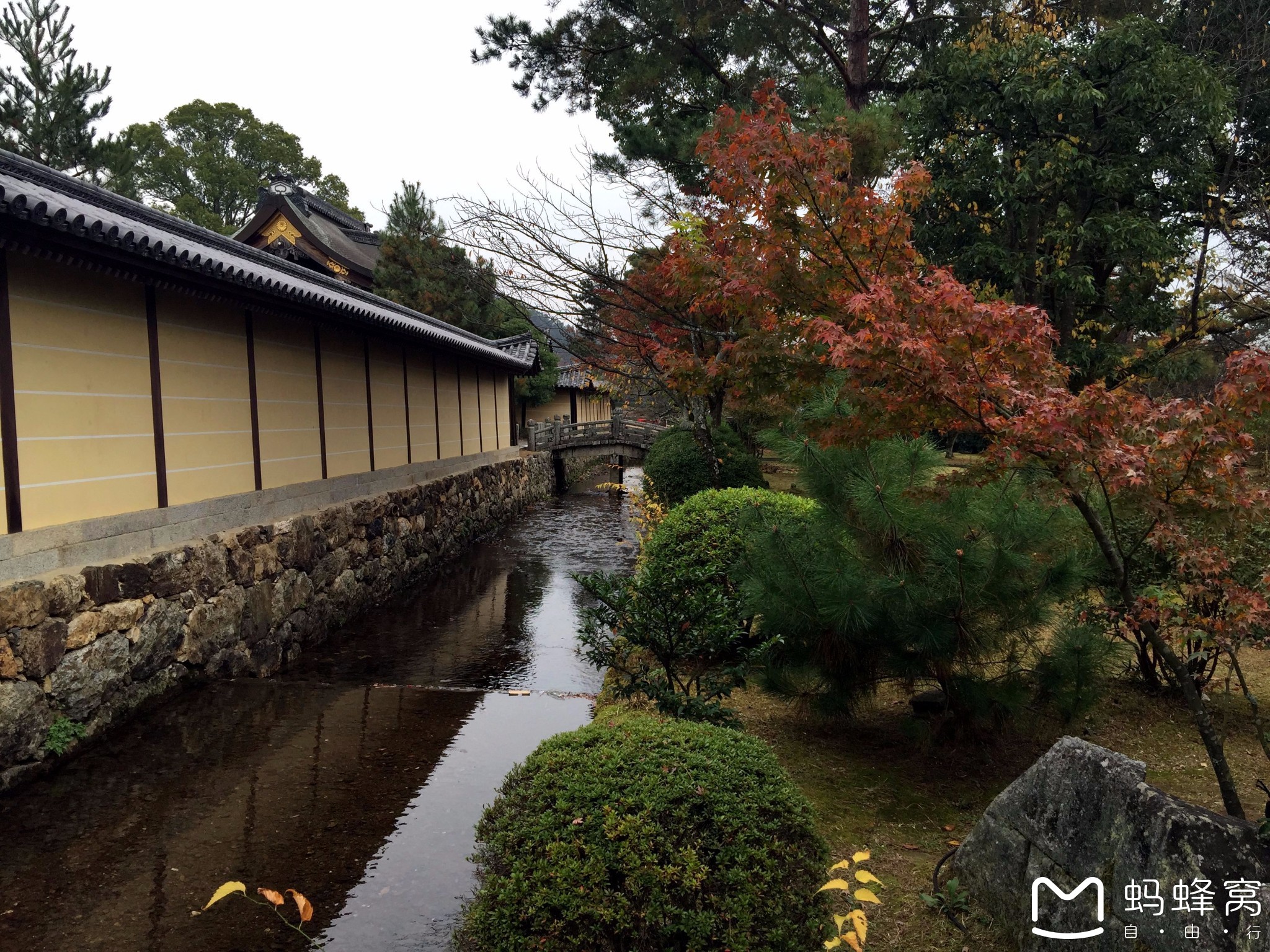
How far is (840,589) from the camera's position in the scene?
4.69 metres

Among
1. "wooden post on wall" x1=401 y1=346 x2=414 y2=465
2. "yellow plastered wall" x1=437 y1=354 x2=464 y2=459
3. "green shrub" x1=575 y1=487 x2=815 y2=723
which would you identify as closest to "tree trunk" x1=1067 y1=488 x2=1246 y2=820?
"green shrub" x1=575 y1=487 x2=815 y2=723

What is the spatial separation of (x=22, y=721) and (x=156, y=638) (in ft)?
4.53

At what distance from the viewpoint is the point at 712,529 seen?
279 inches

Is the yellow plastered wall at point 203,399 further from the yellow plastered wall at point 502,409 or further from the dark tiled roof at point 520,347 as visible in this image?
the yellow plastered wall at point 502,409

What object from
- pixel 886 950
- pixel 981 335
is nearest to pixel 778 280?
pixel 981 335

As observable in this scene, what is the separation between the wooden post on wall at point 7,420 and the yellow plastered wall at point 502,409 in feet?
46.2

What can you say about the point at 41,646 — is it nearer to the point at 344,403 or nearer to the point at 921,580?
the point at 921,580

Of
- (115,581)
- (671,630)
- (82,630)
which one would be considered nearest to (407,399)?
(115,581)

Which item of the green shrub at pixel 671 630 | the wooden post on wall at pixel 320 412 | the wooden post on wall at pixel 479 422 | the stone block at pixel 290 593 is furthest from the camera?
the wooden post on wall at pixel 479 422

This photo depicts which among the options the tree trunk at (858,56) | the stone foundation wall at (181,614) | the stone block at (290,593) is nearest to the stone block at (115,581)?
the stone foundation wall at (181,614)

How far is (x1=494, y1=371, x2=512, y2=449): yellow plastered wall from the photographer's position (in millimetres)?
19562

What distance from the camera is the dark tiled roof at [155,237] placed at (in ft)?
15.5

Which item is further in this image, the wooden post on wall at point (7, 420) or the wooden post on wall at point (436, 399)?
the wooden post on wall at point (436, 399)

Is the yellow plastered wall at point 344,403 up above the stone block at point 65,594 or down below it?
above
